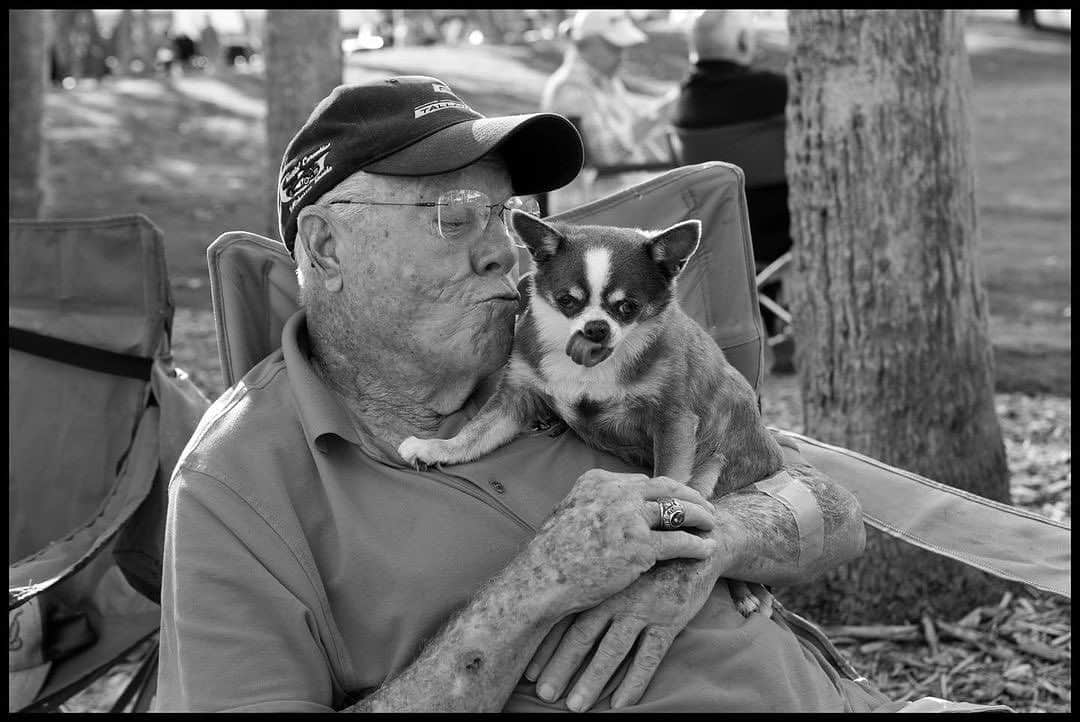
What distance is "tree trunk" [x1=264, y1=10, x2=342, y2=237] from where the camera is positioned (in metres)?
7.50

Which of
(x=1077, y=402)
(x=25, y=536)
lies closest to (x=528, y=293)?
(x=25, y=536)

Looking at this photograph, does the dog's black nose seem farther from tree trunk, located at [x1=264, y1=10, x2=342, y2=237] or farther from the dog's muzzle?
tree trunk, located at [x1=264, y1=10, x2=342, y2=237]

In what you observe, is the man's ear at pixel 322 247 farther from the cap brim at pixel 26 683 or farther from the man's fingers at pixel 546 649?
the cap brim at pixel 26 683

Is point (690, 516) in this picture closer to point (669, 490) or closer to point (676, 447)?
point (669, 490)

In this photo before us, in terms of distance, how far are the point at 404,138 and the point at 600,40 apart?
23.2 ft

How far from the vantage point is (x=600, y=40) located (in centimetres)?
928

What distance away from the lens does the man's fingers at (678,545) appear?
2305 mm

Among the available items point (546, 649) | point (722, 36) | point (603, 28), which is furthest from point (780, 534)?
point (603, 28)

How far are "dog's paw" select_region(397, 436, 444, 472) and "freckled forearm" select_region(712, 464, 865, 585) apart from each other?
0.60 m

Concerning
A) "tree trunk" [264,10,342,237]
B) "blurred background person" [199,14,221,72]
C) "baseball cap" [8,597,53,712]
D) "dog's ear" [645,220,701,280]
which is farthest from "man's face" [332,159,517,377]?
"blurred background person" [199,14,221,72]

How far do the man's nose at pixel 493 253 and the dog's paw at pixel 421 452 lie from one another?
403 millimetres

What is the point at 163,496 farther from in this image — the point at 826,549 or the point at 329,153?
the point at 826,549

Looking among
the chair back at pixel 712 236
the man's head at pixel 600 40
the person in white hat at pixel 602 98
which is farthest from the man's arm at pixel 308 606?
the man's head at pixel 600 40
